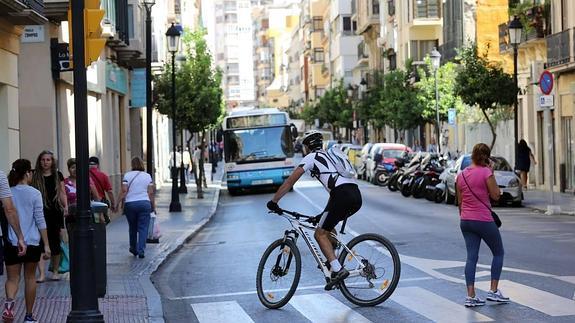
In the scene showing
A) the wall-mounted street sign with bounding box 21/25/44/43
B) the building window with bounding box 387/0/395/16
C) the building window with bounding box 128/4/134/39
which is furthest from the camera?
the building window with bounding box 387/0/395/16

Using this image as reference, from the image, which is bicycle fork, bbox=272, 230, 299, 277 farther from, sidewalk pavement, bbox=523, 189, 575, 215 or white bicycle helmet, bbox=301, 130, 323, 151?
sidewalk pavement, bbox=523, 189, 575, 215

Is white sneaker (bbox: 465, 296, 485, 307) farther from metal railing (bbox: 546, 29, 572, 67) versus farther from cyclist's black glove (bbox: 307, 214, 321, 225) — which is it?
metal railing (bbox: 546, 29, 572, 67)

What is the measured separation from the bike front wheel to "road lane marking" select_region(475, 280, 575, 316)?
2.29 meters

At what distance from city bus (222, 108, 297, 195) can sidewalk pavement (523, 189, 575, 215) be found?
9519 millimetres

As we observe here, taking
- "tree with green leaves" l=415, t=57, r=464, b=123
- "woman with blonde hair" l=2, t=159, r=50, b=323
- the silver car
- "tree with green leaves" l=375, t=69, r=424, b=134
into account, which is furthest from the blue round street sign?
"tree with green leaves" l=375, t=69, r=424, b=134

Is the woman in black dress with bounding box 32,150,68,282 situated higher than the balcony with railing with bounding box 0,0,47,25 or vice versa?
the balcony with railing with bounding box 0,0,47,25

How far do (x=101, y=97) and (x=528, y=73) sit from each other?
61.2 feet

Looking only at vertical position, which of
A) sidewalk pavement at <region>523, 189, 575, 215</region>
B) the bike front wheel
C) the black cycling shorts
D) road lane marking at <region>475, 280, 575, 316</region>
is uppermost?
the black cycling shorts

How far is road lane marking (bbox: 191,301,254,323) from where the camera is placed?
1196 cm

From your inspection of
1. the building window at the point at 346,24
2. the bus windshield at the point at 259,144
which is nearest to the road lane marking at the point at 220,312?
the bus windshield at the point at 259,144

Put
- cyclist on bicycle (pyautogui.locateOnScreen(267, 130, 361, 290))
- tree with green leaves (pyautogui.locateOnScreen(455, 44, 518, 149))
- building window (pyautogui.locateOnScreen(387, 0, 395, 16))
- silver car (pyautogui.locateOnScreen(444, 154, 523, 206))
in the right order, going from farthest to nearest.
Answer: building window (pyautogui.locateOnScreen(387, 0, 395, 16)) < tree with green leaves (pyautogui.locateOnScreen(455, 44, 518, 149)) < silver car (pyautogui.locateOnScreen(444, 154, 523, 206)) < cyclist on bicycle (pyautogui.locateOnScreen(267, 130, 361, 290))

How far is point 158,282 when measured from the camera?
16328mm

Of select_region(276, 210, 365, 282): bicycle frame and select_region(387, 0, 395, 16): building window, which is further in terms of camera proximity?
select_region(387, 0, 395, 16): building window

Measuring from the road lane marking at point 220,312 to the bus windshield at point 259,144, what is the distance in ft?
104
